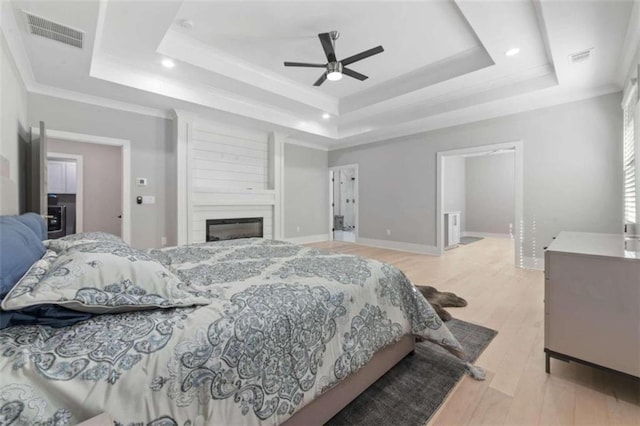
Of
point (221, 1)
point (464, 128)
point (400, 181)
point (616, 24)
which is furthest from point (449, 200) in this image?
point (221, 1)

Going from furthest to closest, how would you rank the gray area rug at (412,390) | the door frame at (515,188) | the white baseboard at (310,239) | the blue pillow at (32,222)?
the white baseboard at (310,239) < the door frame at (515,188) < the blue pillow at (32,222) < the gray area rug at (412,390)


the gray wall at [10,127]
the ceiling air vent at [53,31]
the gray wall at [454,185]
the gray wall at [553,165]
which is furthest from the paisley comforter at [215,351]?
the gray wall at [454,185]

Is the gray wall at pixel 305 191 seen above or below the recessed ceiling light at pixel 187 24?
below

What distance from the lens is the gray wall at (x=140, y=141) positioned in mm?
3668

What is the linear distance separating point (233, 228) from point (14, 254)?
421 centimetres

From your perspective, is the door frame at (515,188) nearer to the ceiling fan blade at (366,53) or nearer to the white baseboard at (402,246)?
the white baseboard at (402,246)

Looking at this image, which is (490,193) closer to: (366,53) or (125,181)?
(366,53)

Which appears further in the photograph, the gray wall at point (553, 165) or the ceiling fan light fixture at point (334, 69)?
the gray wall at point (553, 165)

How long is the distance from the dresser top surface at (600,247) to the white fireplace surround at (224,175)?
4544mm

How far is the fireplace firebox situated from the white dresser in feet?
15.2

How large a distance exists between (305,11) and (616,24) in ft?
8.91

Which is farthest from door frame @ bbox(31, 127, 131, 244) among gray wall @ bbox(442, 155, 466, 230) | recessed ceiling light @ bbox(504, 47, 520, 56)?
gray wall @ bbox(442, 155, 466, 230)

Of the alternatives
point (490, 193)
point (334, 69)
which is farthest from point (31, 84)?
point (490, 193)

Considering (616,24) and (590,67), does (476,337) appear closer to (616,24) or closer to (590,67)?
(616,24)
